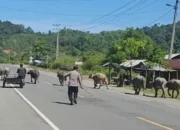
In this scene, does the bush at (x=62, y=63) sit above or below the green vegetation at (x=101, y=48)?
below

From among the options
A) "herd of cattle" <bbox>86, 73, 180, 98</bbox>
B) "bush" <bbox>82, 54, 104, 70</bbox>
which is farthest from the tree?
"herd of cattle" <bbox>86, 73, 180, 98</bbox>

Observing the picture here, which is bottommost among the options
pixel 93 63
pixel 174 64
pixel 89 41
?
pixel 93 63

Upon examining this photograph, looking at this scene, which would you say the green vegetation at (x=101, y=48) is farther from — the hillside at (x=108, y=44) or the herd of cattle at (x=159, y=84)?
the herd of cattle at (x=159, y=84)

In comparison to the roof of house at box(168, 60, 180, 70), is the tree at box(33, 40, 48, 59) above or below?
above

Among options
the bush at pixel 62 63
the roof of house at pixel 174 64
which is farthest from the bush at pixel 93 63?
the roof of house at pixel 174 64

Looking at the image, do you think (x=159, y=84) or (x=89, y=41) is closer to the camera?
(x=159, y=84)

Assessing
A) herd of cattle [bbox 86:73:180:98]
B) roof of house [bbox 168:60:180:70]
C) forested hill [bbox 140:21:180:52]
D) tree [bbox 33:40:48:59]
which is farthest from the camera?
tree [bbox 33:40:48:59]

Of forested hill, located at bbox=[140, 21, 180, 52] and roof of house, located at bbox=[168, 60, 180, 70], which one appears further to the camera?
forested hill, located at bbox=[140, 21, 180, 52]

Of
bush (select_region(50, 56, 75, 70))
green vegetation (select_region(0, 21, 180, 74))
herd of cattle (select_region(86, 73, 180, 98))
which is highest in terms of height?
green vegetation (select_region(0, 21, 180, 74))

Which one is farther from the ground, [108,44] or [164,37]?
[164,37]

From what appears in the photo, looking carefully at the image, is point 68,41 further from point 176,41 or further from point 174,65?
point 174,65

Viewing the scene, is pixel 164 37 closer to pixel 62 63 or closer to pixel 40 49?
pixel 62 63

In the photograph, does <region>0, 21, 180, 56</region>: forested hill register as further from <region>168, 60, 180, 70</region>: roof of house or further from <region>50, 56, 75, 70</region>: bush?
<region>168, 60, 180, 70</region>: roof of house

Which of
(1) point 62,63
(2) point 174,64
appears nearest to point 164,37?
(1) point 62,63
